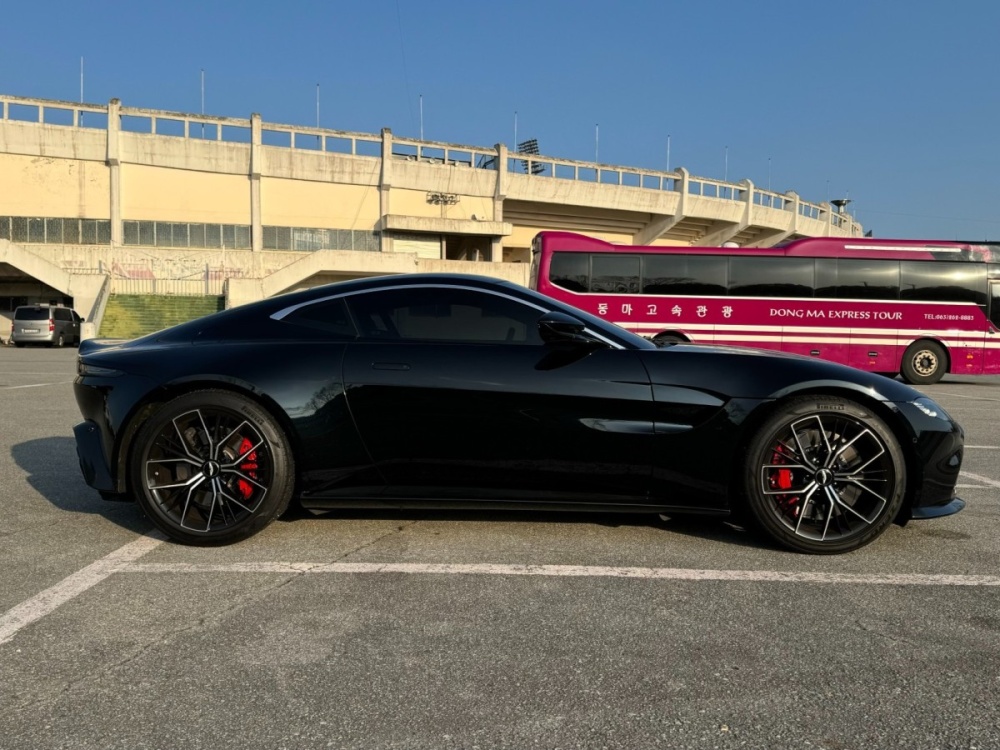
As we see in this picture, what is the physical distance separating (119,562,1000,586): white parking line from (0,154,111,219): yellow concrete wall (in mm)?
41550

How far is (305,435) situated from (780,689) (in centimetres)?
227

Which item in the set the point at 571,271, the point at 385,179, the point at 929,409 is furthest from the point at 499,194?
the point at 929,409

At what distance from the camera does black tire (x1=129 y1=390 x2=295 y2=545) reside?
3467 millimetres

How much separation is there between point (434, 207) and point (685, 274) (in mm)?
31262

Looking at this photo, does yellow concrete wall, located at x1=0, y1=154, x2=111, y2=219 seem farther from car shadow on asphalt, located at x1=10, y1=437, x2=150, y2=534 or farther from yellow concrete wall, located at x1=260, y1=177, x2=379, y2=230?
car shadow on asphalt, located at x1=10, y1=437, x2=150, y2=534

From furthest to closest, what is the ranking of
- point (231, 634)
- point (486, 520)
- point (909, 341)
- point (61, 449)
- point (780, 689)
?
point (909, 341)
point (61, 449)
point (486, 520)
point (231, 634)
point (780, 689)

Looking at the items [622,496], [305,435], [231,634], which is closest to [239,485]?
[305,435]

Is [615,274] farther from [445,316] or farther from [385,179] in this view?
[385,179]

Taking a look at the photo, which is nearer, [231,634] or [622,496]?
[231,634]

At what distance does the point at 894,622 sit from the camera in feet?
8.66

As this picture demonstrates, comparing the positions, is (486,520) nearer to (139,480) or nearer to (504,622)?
(504,622)

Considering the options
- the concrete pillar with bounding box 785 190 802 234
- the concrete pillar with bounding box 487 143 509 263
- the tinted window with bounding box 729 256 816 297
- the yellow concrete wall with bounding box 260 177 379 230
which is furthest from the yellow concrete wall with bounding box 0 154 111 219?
the concrete pillar with bounding box 785 190 802 234

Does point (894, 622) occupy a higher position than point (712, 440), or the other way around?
point (712, 440)

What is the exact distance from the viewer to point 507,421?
343 cm
